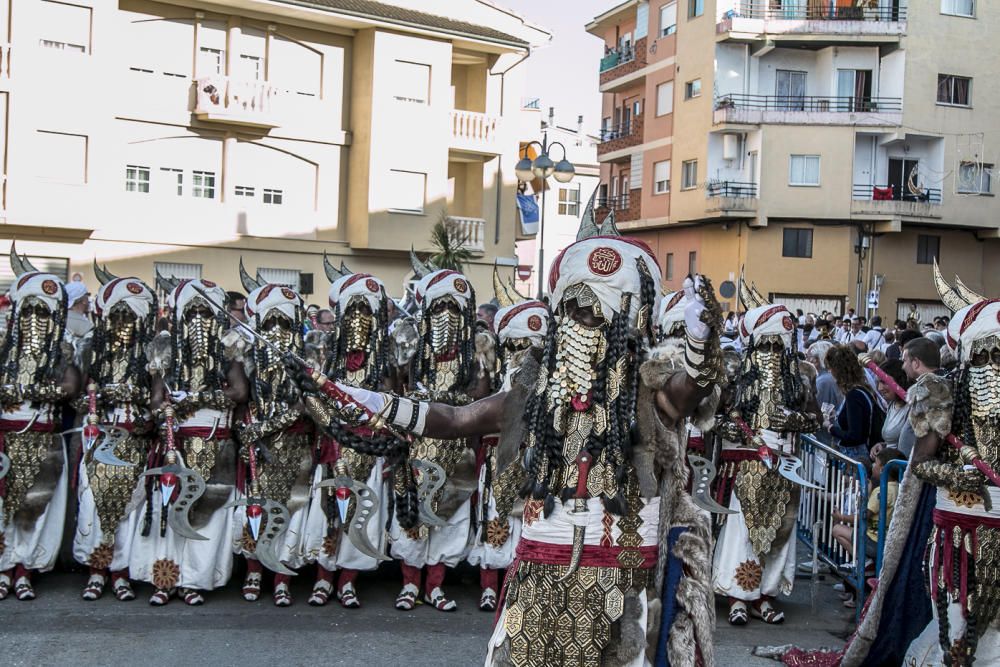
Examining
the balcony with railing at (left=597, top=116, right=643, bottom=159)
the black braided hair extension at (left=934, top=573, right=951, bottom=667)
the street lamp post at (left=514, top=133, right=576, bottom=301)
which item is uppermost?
the balcony with railing at (left=597, top=116, right=643, bottom=159)

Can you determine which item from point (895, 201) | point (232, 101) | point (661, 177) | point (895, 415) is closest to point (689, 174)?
point (661, 177)

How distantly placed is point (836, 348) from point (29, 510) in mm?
6718

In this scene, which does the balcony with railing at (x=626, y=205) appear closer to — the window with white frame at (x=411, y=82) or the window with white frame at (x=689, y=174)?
the window with white frame at (x=689, y=174)

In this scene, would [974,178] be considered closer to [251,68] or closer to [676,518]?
[251,68]

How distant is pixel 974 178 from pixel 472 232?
57.1 feet

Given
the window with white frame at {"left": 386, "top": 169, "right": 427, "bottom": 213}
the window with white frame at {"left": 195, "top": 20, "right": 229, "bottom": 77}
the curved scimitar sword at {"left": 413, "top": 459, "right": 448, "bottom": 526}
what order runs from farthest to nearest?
the window with white frame at {"left": 386, "top": 169, "right": 427, "bottom": 213} → the window with white frame at {"left": 195, "top": 20, "right": 229, "bottom": 77} → the curved scimitar sword at {"left": 413, "top": 459, "right": 448, "bottom": 526}

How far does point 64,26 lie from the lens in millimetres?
27141

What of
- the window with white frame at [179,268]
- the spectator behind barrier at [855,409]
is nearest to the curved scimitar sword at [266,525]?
the spectator behind barrier at [855,409]

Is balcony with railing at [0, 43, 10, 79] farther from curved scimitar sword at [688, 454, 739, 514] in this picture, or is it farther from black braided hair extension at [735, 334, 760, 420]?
curved scimitar sword at [688, 454, 739, 514]

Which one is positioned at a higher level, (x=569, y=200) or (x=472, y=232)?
(x=569, y=200)

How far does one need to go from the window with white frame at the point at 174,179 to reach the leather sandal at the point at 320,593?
22154mm

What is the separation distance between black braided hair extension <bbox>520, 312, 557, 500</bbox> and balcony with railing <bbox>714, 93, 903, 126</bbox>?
3503cm

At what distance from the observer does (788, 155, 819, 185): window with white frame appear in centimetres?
3812

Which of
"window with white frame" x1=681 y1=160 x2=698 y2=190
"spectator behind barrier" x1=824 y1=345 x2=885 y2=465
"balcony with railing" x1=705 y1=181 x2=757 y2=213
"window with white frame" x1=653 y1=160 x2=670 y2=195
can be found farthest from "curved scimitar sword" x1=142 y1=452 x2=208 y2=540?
"window with white frame" x1=653 y1=160 x2=670 y2=195
